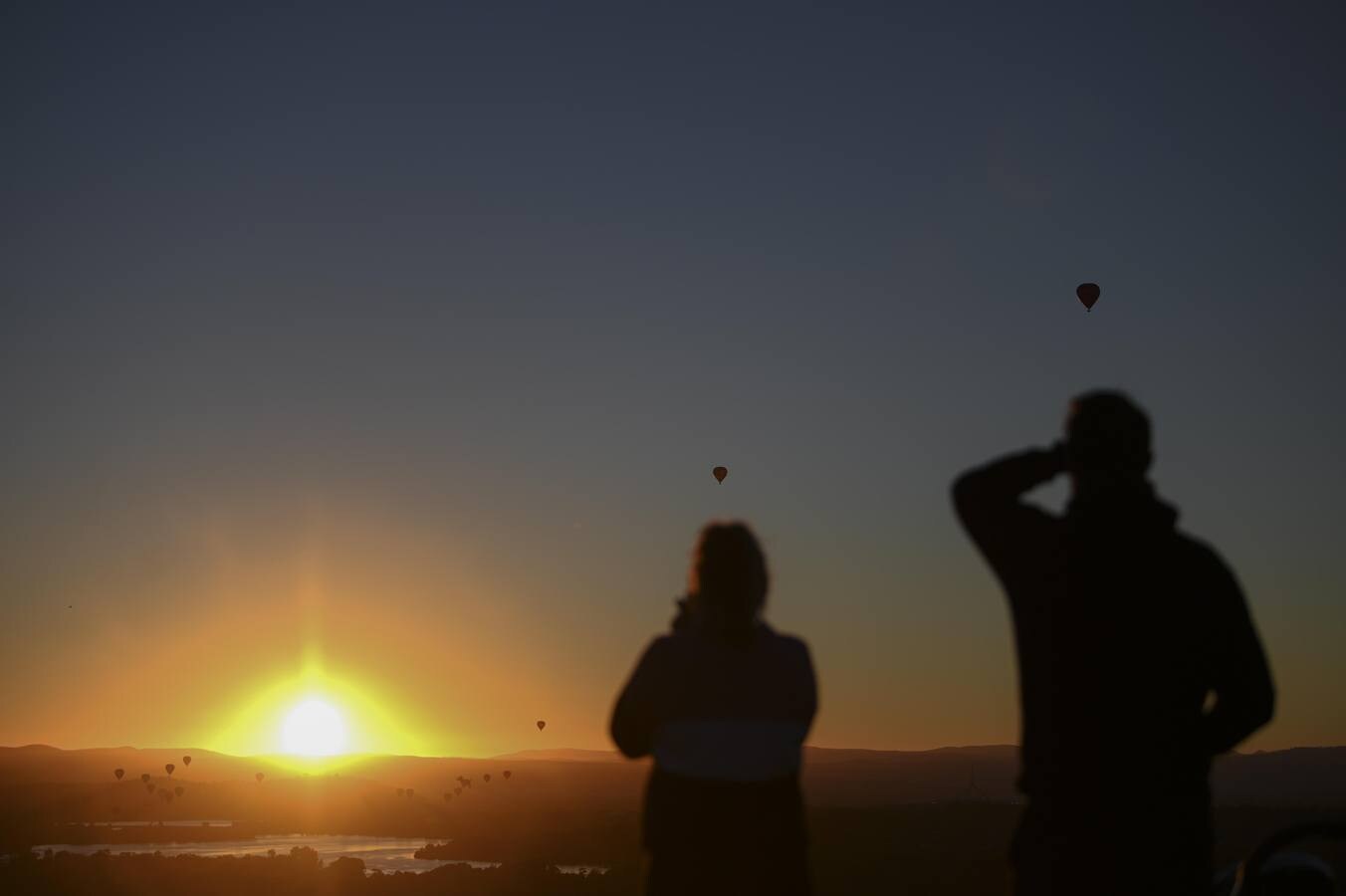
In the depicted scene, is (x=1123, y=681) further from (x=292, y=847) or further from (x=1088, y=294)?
(x=292, y=847)

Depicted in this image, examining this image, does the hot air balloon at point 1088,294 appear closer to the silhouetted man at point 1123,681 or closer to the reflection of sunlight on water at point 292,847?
the silhouetted man at point 1123,681

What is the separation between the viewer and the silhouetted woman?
Result: 4.88 meters

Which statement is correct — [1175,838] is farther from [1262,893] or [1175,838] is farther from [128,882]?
[128,882]

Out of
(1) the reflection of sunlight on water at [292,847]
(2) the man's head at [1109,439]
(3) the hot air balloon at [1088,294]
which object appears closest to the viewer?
(2) the man's head at [1109,439]

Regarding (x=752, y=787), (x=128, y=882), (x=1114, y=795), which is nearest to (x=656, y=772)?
(x=752, y=787)

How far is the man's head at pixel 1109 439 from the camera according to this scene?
4.53 metres

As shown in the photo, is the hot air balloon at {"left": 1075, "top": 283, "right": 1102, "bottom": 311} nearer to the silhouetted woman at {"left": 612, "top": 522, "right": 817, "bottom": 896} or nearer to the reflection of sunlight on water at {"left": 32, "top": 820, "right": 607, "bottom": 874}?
the silhouetted woman at {"left": 612, "top": 522, "right": 817, "bottom": 896}

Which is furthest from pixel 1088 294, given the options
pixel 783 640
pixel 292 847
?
pixel 292 847

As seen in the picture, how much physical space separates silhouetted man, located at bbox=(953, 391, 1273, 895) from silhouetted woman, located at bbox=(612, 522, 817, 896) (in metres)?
0.82

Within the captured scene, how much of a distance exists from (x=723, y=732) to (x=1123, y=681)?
1301 millimetres

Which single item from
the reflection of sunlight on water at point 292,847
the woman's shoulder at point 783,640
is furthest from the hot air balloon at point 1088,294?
the reflection of sunlight on water at point 292,847

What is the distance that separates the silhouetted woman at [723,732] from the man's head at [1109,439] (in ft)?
3.70

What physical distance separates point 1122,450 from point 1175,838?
1.13 meters

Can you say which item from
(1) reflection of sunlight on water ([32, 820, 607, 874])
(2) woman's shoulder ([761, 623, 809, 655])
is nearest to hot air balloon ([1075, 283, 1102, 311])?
(2) woman's shoulder ([761, 623, 809, 655])
